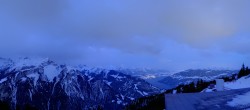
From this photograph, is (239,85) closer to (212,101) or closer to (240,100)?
(212,101)

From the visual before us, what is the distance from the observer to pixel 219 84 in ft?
109

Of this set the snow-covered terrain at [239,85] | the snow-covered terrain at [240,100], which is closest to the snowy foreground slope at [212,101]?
the snow-covered terrain at [240,100]

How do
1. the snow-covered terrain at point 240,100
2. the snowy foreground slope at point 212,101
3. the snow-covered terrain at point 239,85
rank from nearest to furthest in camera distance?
1. the snow-covered terrain at point 240,100
2. the snowy foreground slope at point 212,101
3. the snow-covered terrain at point 239,85

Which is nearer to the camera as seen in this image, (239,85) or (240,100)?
(240,100)

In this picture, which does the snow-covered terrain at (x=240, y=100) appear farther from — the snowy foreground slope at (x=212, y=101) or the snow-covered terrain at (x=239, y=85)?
the snow-covered terrain at (x=239, y=85)

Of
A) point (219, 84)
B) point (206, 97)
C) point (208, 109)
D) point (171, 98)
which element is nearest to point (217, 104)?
point (208, 109)

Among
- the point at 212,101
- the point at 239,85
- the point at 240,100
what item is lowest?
the point at 212,101

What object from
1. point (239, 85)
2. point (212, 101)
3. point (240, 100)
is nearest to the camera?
point (240, 100)

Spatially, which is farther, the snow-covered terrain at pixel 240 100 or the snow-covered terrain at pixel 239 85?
the snow-covered terrain at pixel 239 85

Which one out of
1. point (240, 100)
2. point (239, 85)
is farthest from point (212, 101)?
point (239, 85)

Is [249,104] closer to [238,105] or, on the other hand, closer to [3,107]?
[238,105]

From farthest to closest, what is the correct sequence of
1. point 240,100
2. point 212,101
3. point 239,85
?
point 239,85, point 212,101, point 240,100

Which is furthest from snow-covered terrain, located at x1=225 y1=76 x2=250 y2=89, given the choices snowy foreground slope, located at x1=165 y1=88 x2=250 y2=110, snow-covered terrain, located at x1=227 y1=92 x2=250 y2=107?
snow-covered terrain, located at x1=227 y1=92 x2=250 y2=107

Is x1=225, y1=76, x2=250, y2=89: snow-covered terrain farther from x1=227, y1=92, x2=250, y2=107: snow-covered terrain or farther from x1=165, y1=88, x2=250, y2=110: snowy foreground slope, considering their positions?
x1=227, y1=92, x2=250, y2=107: snow-covered terrain
